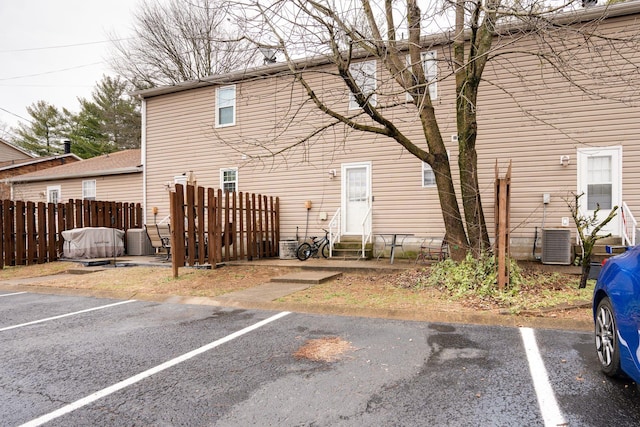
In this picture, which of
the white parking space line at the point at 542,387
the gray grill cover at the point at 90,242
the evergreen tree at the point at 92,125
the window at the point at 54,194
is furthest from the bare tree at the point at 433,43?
the evergreen tree at the point at 92,125

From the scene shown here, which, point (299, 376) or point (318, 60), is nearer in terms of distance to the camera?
point (299, 376)

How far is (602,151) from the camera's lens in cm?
868

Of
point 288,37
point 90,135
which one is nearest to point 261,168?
point 288,37

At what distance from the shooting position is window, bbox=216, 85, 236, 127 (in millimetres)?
12453

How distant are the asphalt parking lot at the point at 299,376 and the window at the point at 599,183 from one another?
595cm

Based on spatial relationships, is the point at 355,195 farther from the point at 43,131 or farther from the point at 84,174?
the point at 43,131

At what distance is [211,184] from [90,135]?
23502 mm

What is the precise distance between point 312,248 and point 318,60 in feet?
16.1

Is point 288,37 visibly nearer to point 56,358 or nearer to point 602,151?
point 56,358

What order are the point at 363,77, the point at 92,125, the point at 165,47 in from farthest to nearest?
→ the point at 92,125, the point at 165,47, the point at 363,77

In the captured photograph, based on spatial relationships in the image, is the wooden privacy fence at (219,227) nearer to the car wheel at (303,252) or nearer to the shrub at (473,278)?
the car wheel at (303,252)

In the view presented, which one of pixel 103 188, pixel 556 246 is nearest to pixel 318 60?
pixel 556 246

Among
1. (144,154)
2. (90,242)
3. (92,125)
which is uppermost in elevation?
(92,125)

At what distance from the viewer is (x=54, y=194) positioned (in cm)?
1662
